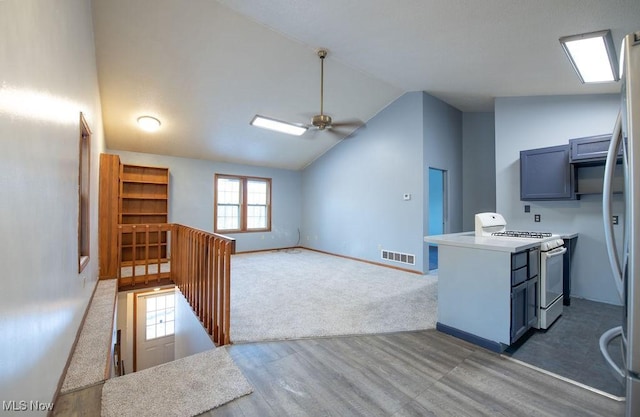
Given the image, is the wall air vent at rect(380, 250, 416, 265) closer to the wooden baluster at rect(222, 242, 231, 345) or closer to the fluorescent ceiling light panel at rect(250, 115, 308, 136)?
the fluorescent ceiling light panel at rect(250, 115, 308, 136)

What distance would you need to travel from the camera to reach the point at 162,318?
5.42 m

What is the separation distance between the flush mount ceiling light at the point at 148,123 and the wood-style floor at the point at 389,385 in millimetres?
4306

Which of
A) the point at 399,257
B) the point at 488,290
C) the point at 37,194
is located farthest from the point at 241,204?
the point at 488,290

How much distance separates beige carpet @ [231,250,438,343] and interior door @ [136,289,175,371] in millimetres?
1598

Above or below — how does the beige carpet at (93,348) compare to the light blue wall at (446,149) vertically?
below

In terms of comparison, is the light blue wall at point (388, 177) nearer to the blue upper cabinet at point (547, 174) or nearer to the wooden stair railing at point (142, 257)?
the blue upper cabinet at point (547, 174)

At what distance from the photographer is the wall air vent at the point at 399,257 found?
507 centimetres

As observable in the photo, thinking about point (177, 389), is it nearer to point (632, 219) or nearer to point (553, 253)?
point (632, 219)

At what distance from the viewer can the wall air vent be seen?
5066 mm

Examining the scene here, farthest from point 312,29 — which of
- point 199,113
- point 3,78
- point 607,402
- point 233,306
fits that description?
point 607,402

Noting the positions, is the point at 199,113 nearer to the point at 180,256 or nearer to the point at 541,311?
the point at 180,256

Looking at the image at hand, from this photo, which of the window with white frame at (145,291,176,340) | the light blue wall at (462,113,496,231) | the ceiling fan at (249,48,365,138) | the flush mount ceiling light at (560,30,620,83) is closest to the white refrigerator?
the flush mount ceiling light at (560,30,620,83)

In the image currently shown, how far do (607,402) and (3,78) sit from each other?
3.57 meters

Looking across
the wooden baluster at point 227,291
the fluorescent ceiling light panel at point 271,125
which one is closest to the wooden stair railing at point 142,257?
the wooden baluster at point 227,291
